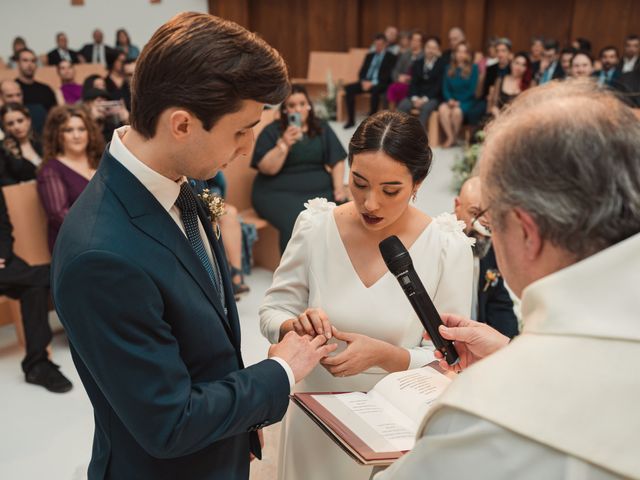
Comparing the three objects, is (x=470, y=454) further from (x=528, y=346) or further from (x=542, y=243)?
(x=542, y=243)

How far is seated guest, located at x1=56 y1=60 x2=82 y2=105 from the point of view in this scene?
30.7 feet

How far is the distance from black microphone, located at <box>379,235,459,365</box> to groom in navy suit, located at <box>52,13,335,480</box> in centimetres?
37

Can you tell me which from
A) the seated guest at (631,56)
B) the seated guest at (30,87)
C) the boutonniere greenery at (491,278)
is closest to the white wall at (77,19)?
the seated guest at (30,87)

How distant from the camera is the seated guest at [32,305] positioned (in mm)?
4137

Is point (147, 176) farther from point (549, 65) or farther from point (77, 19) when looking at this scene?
point (77, 19)

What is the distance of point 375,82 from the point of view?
37.9 feet

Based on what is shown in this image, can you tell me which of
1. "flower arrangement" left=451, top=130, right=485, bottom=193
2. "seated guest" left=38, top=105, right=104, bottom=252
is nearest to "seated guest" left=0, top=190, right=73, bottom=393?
"seated guest" left=38, top=105, right=104, bottom=252

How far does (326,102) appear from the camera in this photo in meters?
12.1

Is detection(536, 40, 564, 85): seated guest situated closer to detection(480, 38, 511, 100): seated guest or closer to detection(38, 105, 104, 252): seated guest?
detection(480, 38, 511, 100): seated guest

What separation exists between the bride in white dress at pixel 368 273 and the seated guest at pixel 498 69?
8066 millimetres

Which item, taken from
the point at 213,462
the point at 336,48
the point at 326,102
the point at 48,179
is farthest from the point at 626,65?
the point at 213,462

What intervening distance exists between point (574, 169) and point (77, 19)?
14.3m

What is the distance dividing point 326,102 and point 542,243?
444 inches

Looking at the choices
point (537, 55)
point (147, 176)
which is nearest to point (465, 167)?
point (537, 55)
